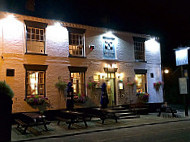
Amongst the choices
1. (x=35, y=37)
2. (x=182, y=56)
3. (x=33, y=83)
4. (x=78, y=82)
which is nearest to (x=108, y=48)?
(x=78, y=82)

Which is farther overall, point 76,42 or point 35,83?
point 76,42

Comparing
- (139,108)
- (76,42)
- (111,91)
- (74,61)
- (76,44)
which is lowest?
(139,108)

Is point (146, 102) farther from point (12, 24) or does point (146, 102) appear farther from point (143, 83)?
point (12, 24)

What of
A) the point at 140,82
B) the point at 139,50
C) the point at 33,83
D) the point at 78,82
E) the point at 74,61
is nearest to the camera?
the point at 33,83

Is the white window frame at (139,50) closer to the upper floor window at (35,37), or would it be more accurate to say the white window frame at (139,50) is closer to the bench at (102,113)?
the bench at (102,113)

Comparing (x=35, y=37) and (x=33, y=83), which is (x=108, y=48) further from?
(x=33, y=83)

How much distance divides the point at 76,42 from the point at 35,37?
3.01 m

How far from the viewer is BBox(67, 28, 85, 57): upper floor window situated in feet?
49.8

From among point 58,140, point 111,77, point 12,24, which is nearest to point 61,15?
point 12,24

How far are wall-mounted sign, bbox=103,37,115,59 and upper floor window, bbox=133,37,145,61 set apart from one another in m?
2.34

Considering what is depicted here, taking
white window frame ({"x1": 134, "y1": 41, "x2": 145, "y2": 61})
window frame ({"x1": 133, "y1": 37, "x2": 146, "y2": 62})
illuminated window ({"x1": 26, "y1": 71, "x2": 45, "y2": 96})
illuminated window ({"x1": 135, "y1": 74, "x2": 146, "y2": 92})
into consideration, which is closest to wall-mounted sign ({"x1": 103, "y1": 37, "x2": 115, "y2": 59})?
window frame ({"x1": 133, "y1": 37, "x2": 146, "y2": 62})

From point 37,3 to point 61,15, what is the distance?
1.83 metres

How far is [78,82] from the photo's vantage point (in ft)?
49.9

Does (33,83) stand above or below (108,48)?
below
